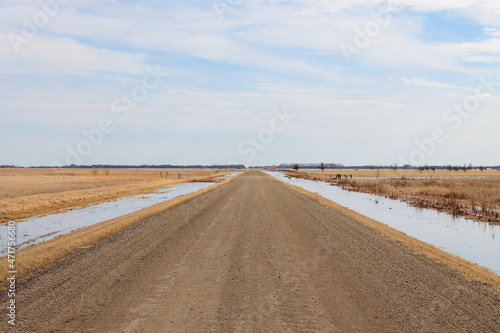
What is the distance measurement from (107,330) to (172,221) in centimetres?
1150

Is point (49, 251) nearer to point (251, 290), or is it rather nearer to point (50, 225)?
point (251, 290)

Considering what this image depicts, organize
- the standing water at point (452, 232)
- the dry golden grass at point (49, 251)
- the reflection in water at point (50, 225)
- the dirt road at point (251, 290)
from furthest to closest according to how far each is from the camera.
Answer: the reflection in water at point (50, 225) < the standing water at point (452, 232) < the dry golden grass at point (49, 251) < the dirt road at point (251, 290)

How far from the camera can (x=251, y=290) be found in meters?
7.01

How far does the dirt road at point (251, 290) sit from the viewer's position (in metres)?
5.51

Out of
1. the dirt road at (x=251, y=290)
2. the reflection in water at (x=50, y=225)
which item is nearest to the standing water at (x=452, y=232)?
the dirt road at (x=251, y=290)

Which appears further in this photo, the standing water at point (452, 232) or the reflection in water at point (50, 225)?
the reflection in water at point (50, 225)

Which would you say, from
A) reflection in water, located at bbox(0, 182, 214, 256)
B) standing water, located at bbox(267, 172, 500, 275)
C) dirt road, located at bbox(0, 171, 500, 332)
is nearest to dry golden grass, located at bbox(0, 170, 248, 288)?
dirt road, located at bbox(0, 171, 500, 332)

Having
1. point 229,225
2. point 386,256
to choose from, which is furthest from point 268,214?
point 386,256

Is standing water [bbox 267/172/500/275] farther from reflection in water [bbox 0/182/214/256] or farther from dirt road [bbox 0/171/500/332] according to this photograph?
reflection in water [bbox 0/182/214/256]

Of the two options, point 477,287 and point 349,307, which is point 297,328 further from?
point 477,287

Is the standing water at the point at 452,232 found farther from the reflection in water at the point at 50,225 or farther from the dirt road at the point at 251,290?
the reflection in water at the point at 50,225

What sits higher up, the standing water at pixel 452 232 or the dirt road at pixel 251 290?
the dirt road at pixel 251 290

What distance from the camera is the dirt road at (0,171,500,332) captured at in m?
5.51

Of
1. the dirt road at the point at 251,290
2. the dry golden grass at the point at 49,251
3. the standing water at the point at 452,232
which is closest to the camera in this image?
the dirt road at the point at 251,290
